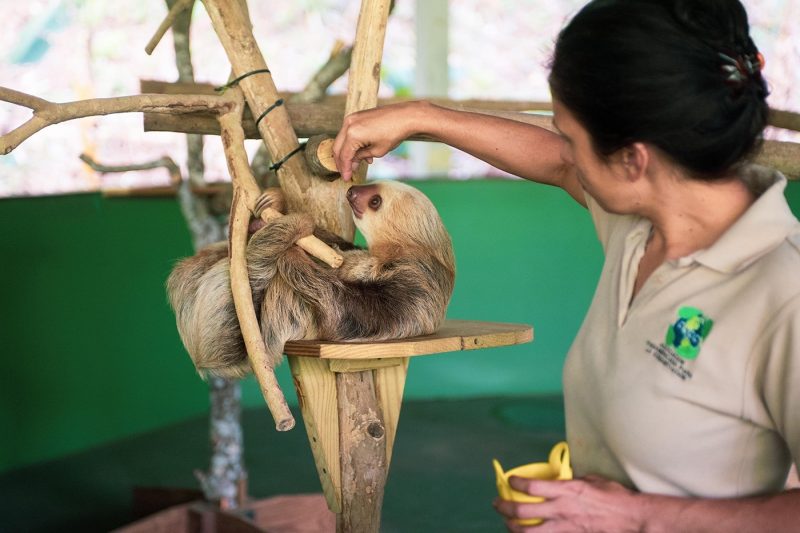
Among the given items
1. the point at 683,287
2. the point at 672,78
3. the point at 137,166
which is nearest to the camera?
the point at 672,78

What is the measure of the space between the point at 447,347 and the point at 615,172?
1.70 ft

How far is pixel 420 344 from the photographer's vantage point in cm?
149

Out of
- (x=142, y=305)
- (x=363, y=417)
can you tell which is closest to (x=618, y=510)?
(x=363, y=417)

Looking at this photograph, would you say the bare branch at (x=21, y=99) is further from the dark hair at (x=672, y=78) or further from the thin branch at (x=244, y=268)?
the dark hair at (x=672, y=78)

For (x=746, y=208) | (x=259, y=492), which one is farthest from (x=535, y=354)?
(x=746, y=208)

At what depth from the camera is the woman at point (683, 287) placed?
3.24ft

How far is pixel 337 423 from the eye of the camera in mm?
1630

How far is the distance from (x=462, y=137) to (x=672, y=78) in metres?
0.60

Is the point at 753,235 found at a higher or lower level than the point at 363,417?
higher

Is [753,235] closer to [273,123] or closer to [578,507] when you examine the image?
[578,507]

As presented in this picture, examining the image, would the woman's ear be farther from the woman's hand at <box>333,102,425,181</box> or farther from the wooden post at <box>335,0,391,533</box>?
the wooden post at <box>335,0,391,533</box>

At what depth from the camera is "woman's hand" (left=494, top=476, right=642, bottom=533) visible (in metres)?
1.07

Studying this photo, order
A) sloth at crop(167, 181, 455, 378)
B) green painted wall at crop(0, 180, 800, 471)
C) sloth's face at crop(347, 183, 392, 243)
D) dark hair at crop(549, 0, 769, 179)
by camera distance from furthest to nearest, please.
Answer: green painted wall at crop(0, 180, 800, 471) < sloth's face at crop(347, 183, 392, 243) < sloth at crop(167, 181, 455, 378) < dark hair at crop(549, 0, 769, 179)

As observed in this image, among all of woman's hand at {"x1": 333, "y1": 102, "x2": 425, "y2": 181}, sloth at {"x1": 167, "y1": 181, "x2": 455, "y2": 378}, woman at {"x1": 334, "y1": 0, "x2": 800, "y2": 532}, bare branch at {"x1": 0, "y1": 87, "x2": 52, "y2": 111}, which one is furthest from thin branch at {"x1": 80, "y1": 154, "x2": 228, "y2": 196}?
woman at {"x1": 334, "y1": 0, "x2": 800, "y2": 532}
